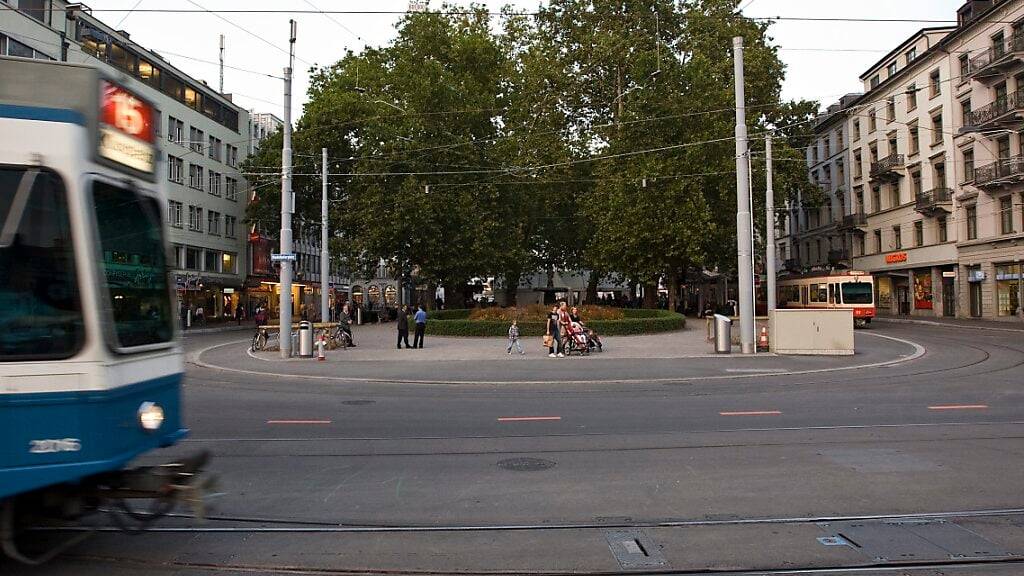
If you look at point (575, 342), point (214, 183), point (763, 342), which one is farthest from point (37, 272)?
point (214, 183)

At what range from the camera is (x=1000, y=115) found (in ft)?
127

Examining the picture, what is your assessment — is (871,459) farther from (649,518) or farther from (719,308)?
(719,308)

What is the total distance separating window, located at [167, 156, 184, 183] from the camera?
4744cm

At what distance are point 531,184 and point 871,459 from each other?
3463 centimetres

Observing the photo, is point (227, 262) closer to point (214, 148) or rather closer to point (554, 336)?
point (214, 148)

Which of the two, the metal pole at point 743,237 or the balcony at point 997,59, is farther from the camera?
the balcony at point 997,59

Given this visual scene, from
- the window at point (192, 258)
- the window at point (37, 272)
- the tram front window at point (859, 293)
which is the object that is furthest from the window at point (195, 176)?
the window at point (37, 272)

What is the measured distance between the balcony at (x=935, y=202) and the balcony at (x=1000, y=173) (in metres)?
2.98

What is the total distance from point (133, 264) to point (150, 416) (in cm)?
98

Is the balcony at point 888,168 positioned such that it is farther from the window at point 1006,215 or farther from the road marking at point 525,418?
the road marking at point 525,418

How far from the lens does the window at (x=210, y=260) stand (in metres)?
52.6

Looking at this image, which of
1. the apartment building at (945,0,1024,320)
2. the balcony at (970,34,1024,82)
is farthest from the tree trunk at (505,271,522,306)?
the balcony at (970,34,1024,82)

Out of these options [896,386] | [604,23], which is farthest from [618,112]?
[896,386]

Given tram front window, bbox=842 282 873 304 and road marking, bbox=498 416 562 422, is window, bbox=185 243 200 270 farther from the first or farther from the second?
road marking, bbox=498 416 562 422
